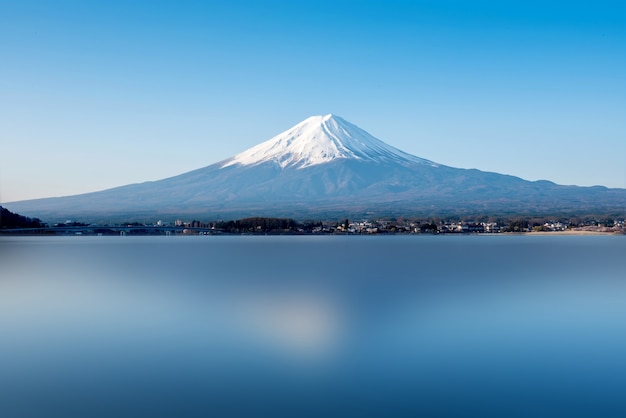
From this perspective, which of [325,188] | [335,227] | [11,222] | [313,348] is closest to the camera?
[313,348]

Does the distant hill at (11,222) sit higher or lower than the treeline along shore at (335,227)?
higher

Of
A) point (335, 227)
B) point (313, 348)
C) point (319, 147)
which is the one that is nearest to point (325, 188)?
point (319, 147)

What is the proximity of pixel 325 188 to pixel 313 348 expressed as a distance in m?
109

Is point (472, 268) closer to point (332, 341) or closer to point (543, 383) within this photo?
point (332, 341)

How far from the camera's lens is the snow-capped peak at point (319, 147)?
126m

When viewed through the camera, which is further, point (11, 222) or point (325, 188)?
point (325, 188)

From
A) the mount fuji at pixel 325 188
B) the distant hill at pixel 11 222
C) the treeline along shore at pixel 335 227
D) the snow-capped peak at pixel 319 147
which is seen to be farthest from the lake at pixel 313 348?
the snow-capped peak at pixel 319 147

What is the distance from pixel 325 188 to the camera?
118750 mm

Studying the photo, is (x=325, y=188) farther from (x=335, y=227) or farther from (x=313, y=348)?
(x=313, y=348)

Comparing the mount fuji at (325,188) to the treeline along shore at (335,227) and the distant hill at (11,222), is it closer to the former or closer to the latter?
the treeline along shore at (335,227)

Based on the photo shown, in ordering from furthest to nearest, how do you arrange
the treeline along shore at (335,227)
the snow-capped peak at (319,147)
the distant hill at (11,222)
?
the snow-capped peak at (319,147) → the treeline along shore at (335,227) → the distant hill at (11,222)

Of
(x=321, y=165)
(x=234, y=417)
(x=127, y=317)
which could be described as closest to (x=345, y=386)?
(x=234, y=417)

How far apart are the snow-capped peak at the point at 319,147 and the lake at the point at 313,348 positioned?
351 feet

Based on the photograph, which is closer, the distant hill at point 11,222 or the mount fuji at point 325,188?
the distant hill at point 11,222
